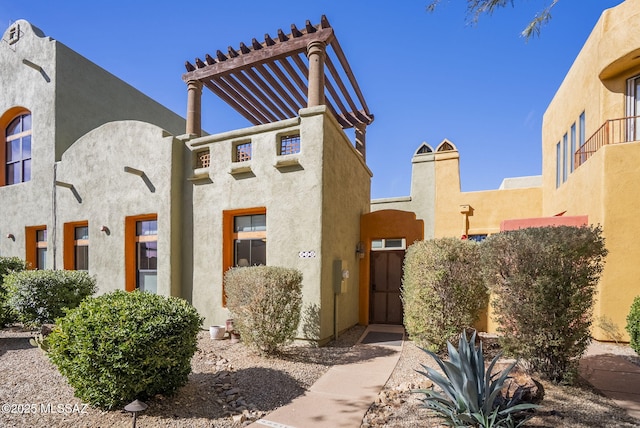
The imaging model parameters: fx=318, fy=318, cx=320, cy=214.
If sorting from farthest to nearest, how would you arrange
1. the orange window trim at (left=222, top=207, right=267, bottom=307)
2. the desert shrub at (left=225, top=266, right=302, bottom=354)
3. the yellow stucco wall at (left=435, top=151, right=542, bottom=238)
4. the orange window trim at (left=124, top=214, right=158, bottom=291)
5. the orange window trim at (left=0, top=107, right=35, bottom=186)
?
the orange window trim at (left=0, top=107, right=35, bottom=186)
the yellow stucco wall at (left=435, top=151, right=542, bottom=238)
the orange window trim at (left=124, top=214, right=158, bottom=291)
the orange window trim at (left=222, top=207, right=267, bottom=307)
the desert shrub at (left=225, top=266, right=302, bottom=354)

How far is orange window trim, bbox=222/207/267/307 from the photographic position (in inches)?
326

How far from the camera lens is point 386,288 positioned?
405 inches

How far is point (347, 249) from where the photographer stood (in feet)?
29.7

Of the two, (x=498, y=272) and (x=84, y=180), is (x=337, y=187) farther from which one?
(x=84, y=180)

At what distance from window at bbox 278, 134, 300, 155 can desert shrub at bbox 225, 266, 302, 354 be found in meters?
2.99

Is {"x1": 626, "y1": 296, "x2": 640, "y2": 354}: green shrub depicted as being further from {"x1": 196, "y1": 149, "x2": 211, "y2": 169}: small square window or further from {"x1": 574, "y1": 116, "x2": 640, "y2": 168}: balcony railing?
{"x1": 196, "y1": 149, "x2": 211, "y2": 169}: small square window

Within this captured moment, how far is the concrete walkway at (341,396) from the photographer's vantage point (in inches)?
160

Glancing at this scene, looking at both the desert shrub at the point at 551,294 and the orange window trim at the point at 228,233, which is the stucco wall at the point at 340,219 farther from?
the desert shrub at the point at 551,294

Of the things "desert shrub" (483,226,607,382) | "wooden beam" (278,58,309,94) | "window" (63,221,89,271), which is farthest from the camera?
"window" (63,221,89,271)

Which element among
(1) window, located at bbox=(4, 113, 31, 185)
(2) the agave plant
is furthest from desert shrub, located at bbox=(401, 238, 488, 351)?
(1) window, located at bbox=(4, 113, 31, 185)

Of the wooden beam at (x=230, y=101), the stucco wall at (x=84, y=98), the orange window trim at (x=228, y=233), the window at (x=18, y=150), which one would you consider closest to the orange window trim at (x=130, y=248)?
the orange window trim at (x=228, y=233)

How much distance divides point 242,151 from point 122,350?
585cm

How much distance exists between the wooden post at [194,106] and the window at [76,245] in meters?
5.20

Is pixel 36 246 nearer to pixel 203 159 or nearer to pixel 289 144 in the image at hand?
pixel 203 159
